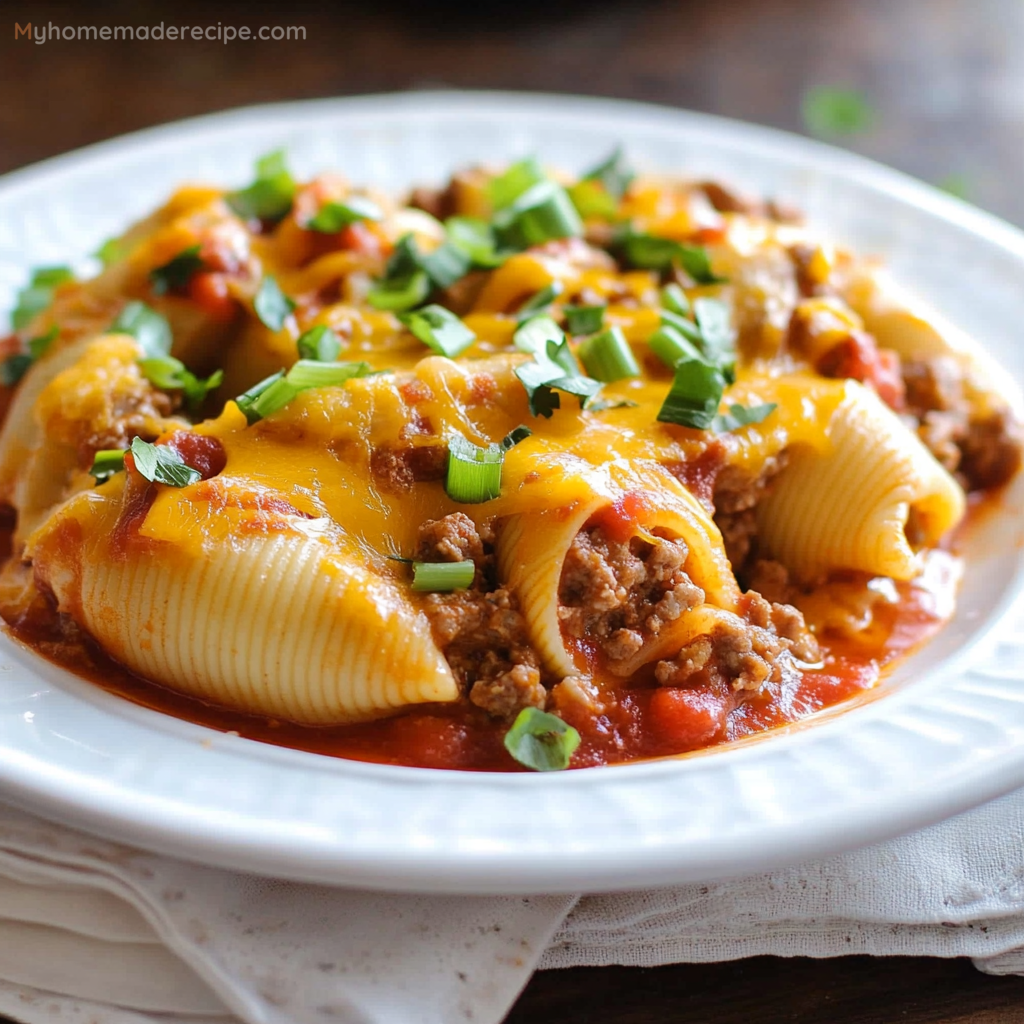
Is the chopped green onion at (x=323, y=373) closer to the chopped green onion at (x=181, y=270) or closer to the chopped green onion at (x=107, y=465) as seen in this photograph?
the chopped green onion at (x=107, y=465)

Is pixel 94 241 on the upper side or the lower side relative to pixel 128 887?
upper

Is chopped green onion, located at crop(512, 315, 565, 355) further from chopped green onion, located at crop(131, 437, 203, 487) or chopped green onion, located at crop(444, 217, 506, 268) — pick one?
chopped green onion, located at crop(131, 437, 203, 487)

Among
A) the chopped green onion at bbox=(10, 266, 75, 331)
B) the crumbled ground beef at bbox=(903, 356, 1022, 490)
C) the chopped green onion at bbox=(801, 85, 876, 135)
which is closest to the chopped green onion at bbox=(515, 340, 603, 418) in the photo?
the crumbled ground beef at bbox=(903, 356, 1022, 490)

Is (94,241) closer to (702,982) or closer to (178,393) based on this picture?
(178,393)

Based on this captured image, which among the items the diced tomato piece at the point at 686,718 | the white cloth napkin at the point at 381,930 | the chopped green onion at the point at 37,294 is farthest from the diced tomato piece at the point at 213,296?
the diced tomato piece at the point at 686,718

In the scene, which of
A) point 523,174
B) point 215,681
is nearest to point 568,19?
point 523,174

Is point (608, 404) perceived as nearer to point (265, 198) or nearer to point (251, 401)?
point (251, 401)
